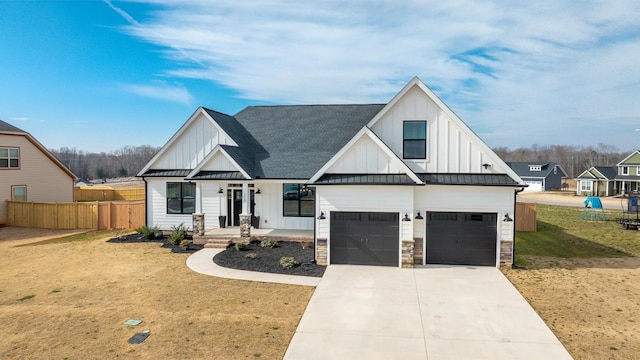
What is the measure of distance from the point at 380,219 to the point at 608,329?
789 cm

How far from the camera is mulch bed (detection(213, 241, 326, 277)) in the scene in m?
14.8

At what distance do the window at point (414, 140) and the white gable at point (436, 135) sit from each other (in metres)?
0.14

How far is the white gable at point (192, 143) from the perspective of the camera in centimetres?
2138

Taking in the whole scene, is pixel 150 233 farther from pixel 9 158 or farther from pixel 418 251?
pixel 9 158

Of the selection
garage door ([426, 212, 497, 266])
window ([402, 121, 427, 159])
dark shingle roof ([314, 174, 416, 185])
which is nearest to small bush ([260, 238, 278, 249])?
dark shingle roof ([314, 174, 416, 185])

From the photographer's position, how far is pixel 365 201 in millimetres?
15508

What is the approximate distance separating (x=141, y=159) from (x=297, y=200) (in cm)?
12950

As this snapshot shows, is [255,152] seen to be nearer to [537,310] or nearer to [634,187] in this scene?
[537,310]

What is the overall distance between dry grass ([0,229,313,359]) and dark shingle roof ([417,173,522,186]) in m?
6.91

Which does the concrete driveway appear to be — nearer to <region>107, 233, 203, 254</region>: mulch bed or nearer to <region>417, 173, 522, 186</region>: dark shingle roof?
<region>417, 173, 522, 186</region>: dark shingle roof

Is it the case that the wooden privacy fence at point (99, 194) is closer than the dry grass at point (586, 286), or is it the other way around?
the dry grass at point (586, 286)

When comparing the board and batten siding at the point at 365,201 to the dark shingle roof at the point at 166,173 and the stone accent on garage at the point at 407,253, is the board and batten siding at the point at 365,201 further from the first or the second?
the dark shingle roof at the point at 166,173

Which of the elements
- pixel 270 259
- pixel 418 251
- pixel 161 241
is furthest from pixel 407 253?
pixel 161 241

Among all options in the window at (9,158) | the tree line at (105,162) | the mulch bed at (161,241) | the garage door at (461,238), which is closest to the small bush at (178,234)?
the mulch bed at (161,241)
